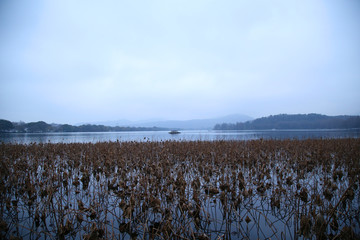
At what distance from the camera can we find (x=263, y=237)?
3053 millimetres

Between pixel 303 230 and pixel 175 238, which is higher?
pixel 303 230

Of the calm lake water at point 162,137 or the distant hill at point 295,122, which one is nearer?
the calm lake water at point 162,137

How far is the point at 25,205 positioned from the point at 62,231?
82.3 inches

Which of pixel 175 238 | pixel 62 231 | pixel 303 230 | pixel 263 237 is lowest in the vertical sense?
pixel 263 237

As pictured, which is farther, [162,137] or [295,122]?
[295,122]

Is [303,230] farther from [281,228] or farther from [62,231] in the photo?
[62,231]

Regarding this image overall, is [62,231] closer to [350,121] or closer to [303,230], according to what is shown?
[303,230]

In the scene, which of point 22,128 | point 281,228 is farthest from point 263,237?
point 22,128

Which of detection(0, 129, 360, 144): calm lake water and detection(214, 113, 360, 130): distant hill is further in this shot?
detection(214, 113, 360, 130): distant hill

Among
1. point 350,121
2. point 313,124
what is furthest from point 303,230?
point 313,124

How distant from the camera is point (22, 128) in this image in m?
85.9

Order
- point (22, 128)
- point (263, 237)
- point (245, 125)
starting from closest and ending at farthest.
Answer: point (263, 237), point (22, 128), point (245, 125)

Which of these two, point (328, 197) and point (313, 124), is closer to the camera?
point (328, 197)

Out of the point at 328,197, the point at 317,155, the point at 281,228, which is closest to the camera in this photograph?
the point at 281,228
